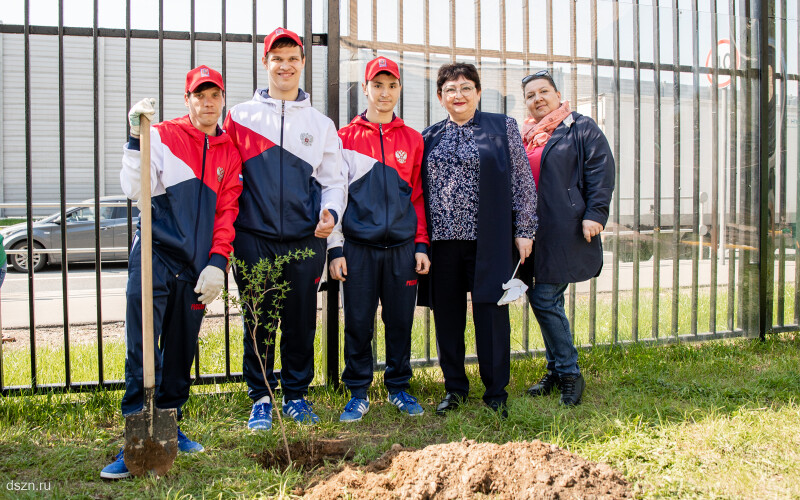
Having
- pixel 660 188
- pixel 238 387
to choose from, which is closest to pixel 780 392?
pixel 660 188

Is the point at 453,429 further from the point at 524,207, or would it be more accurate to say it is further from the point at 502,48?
the point at 502,48

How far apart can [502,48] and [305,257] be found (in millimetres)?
2236

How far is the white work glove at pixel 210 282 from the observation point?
2998 millimetres

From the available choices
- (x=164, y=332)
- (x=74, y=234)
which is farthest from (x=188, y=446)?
(x=74, y=234)

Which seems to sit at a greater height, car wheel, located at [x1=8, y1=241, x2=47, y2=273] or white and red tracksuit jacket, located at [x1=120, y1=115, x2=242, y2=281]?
white and red tracksuit jacket, located at [x1=120, y1=115, x2=242, y2=281]

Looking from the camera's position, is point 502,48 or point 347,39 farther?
point 502,48

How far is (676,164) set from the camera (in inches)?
192

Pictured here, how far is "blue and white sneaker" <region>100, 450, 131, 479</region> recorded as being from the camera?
2.70 meters

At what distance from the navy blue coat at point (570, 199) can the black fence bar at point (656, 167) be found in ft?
4.24

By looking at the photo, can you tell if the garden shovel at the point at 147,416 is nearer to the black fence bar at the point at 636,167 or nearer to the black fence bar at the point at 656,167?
the black fence bar at the point at 636,167

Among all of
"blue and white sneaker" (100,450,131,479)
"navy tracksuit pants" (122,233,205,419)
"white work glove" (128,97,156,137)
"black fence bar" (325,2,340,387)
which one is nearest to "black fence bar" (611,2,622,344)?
"black fence bar" (325,2,340,387)

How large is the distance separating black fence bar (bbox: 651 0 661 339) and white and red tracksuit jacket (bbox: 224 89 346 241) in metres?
2.70

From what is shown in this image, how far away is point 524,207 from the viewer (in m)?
3.48

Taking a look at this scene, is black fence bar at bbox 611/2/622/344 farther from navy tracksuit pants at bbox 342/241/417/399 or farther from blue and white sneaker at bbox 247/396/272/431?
blue and white sneaker at bbox 247/396/272/431
